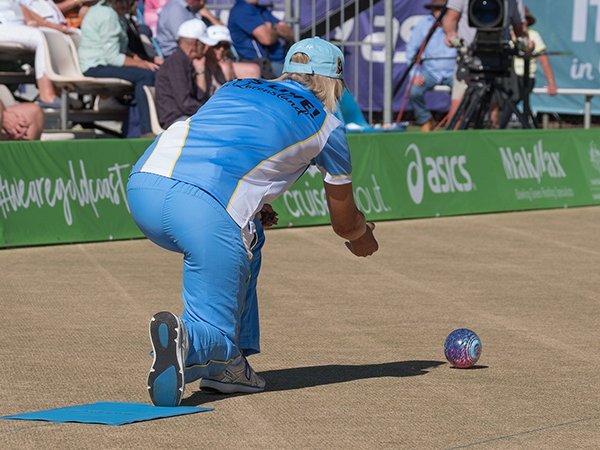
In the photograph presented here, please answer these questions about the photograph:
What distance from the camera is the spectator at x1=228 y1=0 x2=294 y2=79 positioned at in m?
12.7

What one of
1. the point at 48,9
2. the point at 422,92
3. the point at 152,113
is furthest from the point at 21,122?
the point at 422,92

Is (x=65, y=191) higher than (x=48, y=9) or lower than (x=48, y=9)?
lower

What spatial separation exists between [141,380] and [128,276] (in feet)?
9.90

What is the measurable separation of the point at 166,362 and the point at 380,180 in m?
7.08

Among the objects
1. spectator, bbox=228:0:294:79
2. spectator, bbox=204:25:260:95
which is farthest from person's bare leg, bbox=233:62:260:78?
spectator, bbox=228:0:294:79

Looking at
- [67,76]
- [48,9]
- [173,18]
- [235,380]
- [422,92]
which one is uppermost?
[48,9]

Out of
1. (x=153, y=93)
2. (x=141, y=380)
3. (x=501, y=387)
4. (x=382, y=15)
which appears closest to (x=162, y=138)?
(x=141, y=380)

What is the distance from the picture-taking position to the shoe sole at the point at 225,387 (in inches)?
185

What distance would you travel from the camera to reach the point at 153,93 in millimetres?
11672

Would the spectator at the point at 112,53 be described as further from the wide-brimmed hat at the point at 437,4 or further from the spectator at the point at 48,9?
the wide-brimmed hat at the point at 437,4

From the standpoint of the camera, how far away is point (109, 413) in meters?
4.27

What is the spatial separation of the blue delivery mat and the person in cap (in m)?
0.08

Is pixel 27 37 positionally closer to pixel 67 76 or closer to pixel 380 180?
pixel 67 76

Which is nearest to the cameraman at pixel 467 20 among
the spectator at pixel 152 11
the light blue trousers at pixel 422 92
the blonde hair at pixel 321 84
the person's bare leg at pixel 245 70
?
the light blue trousers at pixel 422 92
